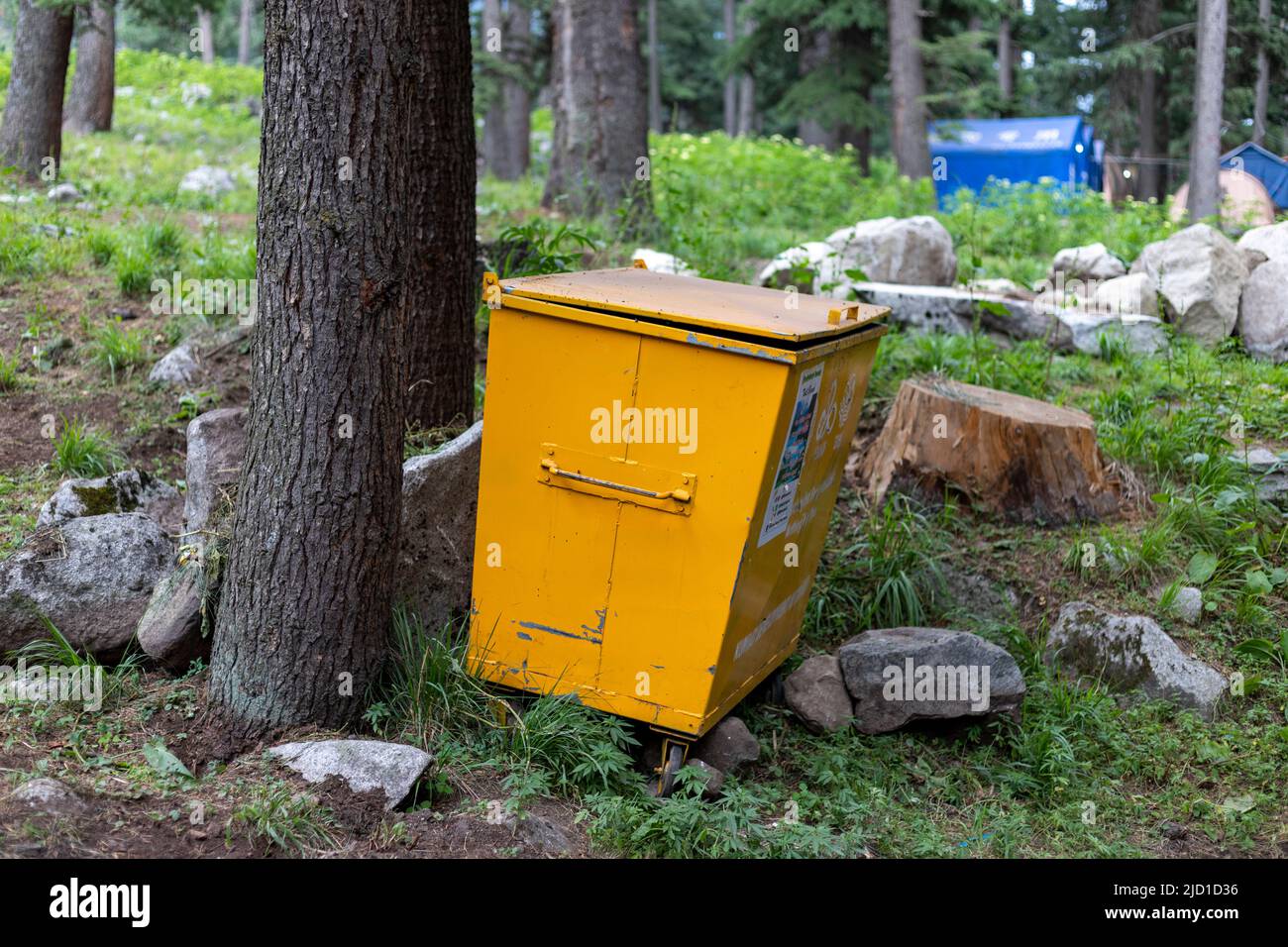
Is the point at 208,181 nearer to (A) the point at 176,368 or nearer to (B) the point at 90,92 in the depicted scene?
(B) the point at 90,92

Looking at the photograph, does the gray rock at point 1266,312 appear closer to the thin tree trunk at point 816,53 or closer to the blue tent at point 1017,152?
the thin tree trunk at point 816,53

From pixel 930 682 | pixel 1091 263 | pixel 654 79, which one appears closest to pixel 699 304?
pixel 930 682

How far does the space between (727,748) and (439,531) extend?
143 centimetres

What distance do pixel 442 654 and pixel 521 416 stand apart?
35.9 inches

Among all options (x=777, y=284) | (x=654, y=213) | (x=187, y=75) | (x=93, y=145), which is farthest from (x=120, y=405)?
(x=187, y=75)

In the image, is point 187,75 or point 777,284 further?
point 187,75

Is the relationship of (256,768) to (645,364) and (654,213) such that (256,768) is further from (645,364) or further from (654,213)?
(654,213)

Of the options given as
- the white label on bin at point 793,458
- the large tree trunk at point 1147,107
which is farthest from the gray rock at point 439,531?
the large tree trunk at point 1147,107

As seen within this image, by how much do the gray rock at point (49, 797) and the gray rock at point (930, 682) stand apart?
3016 mm

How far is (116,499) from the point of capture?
196 inches

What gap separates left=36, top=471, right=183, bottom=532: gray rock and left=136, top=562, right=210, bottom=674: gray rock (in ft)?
2.10

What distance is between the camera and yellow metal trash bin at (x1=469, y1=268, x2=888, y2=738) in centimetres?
378

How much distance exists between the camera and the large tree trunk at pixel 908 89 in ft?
49.0

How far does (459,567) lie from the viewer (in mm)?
4555
